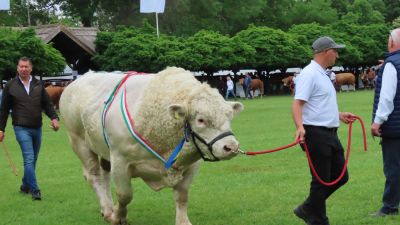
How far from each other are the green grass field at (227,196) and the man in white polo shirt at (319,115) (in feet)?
3.04

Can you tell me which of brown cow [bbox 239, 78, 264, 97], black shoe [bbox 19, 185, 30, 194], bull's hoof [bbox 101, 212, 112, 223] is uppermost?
bull's hoof [bbox 101, 212, 112, 223]

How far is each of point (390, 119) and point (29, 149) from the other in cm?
524

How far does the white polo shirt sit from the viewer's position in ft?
21.1

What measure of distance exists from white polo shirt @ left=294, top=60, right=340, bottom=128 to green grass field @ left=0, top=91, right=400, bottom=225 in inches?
56.1

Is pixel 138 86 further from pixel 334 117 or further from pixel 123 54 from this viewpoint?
pixel 123 54

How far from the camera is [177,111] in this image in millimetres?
5973

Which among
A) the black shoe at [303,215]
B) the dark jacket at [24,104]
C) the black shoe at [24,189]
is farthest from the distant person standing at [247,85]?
the black shoe at [303,215]

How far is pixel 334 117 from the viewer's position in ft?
21.5

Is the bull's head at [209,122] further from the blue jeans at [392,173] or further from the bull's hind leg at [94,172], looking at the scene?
the bull's hind leg at [94,172]

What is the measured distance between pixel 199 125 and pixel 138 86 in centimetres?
141

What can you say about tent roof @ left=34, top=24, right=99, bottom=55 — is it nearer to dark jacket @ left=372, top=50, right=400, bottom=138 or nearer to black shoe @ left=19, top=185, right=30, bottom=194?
black shoe @ left=19, top=185, right=30, bottom=194

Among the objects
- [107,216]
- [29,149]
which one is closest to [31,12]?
[29,149]

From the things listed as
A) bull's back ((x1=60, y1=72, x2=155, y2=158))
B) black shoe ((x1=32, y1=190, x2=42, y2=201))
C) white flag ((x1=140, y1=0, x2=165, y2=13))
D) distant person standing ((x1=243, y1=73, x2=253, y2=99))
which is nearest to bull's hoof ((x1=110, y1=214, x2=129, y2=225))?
bull's back ((x1=60, y1=72, x2=155, y2=158))

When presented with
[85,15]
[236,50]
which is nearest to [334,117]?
[236,50]
